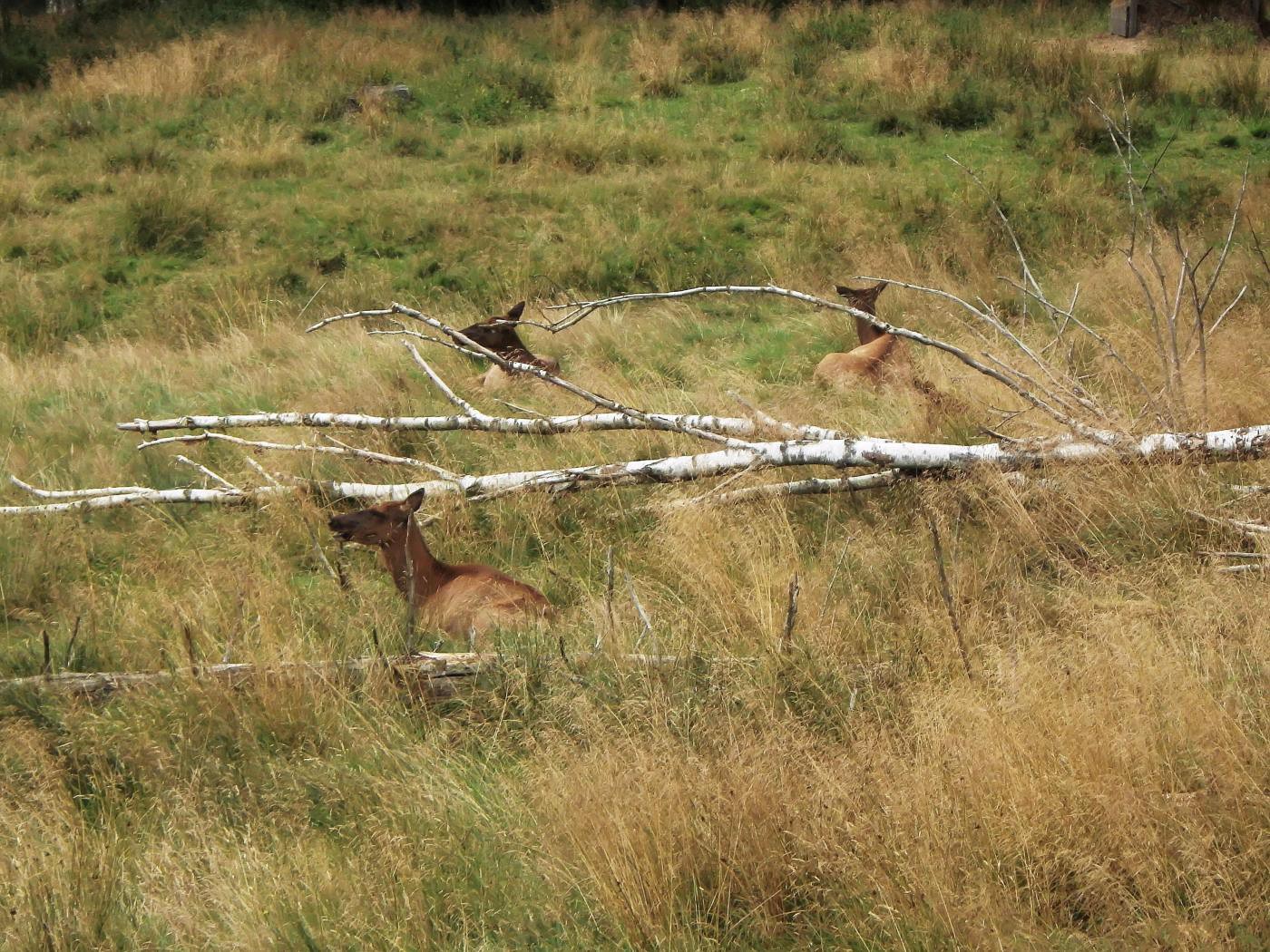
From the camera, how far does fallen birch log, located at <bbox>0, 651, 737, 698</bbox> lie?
4.07m

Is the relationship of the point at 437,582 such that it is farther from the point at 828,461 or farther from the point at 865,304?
the point at 865,304

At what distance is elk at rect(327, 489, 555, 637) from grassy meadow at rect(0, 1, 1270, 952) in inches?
7.8

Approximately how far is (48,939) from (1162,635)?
2976mm

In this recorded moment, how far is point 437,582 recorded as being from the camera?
16.9 ft

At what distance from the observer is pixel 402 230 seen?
11922 millimetres

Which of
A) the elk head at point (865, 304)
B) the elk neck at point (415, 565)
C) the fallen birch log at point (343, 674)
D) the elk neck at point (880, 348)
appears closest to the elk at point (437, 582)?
the elk neck at point (415, 565)

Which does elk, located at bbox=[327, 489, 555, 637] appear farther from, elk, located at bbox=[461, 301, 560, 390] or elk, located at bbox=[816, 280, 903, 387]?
elk, located at bbox=[816, 280, 903, 387]

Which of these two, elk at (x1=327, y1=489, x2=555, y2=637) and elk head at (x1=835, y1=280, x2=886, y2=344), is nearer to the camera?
elk at (x1=327, y1=489, x2=555, y2=637)

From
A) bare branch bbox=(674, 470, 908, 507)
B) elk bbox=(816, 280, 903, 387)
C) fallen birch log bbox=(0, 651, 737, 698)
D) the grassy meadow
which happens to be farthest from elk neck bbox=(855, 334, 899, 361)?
fallen birch log bbox=(0, 651, 737, 698)

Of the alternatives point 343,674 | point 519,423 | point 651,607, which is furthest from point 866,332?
point 343,674

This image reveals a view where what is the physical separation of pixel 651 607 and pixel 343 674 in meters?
1.18

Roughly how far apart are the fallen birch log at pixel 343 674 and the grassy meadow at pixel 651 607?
0.08 metres

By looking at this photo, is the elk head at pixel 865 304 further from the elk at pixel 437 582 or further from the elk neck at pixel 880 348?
the elk at pixel 437 582

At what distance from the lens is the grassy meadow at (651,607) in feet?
9.80
